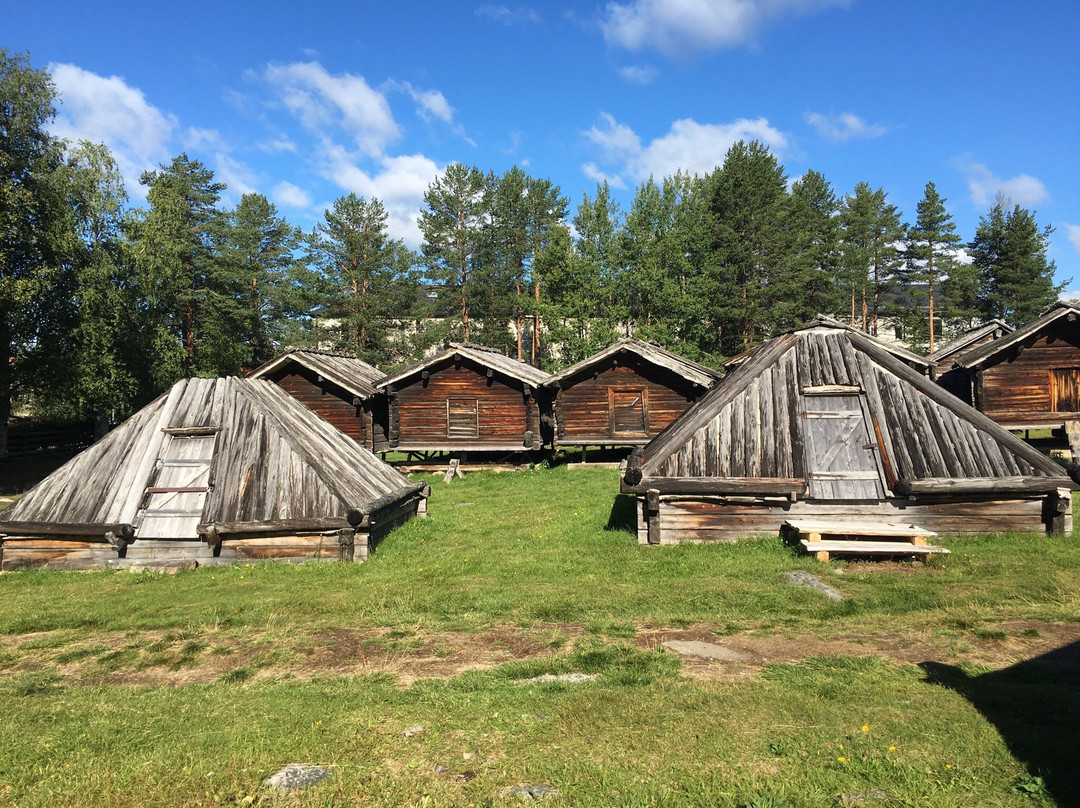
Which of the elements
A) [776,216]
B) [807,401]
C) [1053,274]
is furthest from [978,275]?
[807,401]

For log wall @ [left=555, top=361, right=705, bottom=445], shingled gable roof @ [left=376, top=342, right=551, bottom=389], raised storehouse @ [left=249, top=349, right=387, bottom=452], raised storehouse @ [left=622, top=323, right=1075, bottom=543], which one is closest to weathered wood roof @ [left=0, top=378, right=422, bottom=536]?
raised storehouse @ [left=622, top=323, right=1075, bottom=543]

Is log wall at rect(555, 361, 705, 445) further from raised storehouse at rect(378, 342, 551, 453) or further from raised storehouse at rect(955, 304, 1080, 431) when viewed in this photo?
raised storehouse at rect(955, 304, 1080, 431)

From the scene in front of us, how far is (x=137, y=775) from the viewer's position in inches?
196

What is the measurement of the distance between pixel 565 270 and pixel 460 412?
21245 mm

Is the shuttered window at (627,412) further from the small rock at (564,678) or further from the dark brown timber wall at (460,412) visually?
the small rock at (564,678)

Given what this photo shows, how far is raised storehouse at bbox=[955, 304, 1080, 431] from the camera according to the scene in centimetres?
2459

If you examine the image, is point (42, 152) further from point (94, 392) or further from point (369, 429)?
point (369, 429)

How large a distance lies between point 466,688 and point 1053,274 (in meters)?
60.0

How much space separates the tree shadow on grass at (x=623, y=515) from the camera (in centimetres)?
1475

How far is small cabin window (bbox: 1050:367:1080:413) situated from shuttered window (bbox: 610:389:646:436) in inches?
621

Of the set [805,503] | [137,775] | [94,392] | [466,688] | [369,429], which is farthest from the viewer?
[369,429]

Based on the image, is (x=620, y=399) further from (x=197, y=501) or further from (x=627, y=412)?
(x=197, y=501)

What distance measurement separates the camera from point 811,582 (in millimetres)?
10125

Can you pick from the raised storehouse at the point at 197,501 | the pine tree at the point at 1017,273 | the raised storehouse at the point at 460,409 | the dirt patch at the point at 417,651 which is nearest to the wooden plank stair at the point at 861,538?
the dirt patch at the point at 417,651
